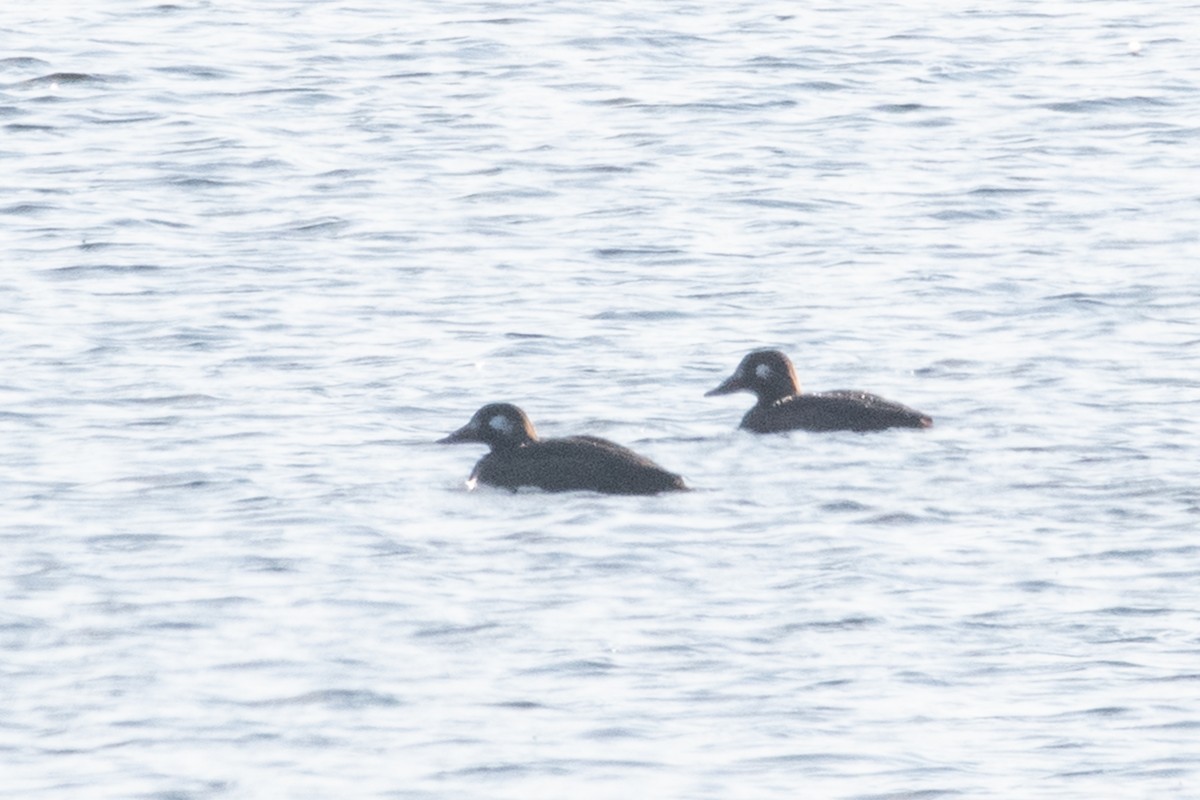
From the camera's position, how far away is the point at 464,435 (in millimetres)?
14609

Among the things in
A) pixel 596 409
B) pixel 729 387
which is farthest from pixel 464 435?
pixel 729 387

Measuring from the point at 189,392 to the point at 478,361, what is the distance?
171 cm

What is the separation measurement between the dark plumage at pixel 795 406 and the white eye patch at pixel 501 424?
4.88ft

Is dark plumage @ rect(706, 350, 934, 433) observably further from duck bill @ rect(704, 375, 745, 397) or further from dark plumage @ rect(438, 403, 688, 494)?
dark plumage @ rect(438, 403, 688, 494)

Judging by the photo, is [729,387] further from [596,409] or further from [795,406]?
[596,409]

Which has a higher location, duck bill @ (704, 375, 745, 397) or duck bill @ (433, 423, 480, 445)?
duck bill @ (433, 423, 480, 445)

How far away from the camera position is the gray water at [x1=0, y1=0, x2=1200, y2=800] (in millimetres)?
10391

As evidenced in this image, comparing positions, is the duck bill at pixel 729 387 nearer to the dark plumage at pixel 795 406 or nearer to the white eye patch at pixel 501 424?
the dark plumage at pixel 795 406

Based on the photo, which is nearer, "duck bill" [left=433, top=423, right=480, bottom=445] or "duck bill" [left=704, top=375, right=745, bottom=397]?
"duck bill" [left=433, top=423, right=480, bottom=445]

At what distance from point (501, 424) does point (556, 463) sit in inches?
23.5

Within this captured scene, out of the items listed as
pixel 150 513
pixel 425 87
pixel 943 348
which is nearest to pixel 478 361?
pixel 943 348

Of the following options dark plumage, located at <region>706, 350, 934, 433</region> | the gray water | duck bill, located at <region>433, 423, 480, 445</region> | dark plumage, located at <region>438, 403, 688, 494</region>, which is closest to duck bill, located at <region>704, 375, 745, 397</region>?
dark plumage, located at <region>706, 350, 934, 433</region>

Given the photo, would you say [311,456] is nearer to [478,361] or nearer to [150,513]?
[150,513]

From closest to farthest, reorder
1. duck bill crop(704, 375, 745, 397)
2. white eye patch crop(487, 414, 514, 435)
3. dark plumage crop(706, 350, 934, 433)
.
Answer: white eye patch crop(487, 414, 514, 435)
dark plumage crop(706, 350, 934, 433)
duck bill crop(704, 375, 745, 397)
